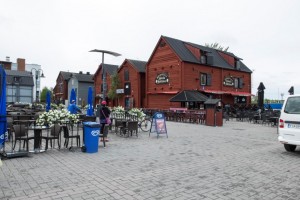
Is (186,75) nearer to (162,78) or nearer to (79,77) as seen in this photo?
(162,78)

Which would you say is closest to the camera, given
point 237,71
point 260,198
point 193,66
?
point 260,198

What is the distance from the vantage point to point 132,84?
37.1 metres

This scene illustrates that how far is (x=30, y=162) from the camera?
6.86 metres

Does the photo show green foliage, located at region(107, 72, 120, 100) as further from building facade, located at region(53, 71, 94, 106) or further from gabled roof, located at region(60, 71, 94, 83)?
gabled roof, located at region(60, 71, 94, 83)

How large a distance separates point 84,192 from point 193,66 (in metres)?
26.8

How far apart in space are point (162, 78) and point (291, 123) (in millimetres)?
23600

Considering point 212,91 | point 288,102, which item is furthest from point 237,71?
point 288,102

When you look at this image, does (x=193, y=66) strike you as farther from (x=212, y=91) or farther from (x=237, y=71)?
(x=237, y=71)

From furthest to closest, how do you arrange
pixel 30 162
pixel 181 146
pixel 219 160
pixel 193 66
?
pixel 193 66 < pixel 181 146 < pixel 219 160 < pixel 30 162

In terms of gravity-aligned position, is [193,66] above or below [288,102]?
above

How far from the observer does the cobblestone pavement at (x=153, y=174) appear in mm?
4641

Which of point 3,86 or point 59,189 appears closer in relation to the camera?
point 59,189

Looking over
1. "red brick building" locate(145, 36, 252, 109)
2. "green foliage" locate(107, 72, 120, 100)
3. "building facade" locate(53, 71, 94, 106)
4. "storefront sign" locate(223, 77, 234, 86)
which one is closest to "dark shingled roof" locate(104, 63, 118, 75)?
"green foliage" locate(107, 72, 120, 100)

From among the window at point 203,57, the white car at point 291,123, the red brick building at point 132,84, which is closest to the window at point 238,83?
the window at point 203,57
